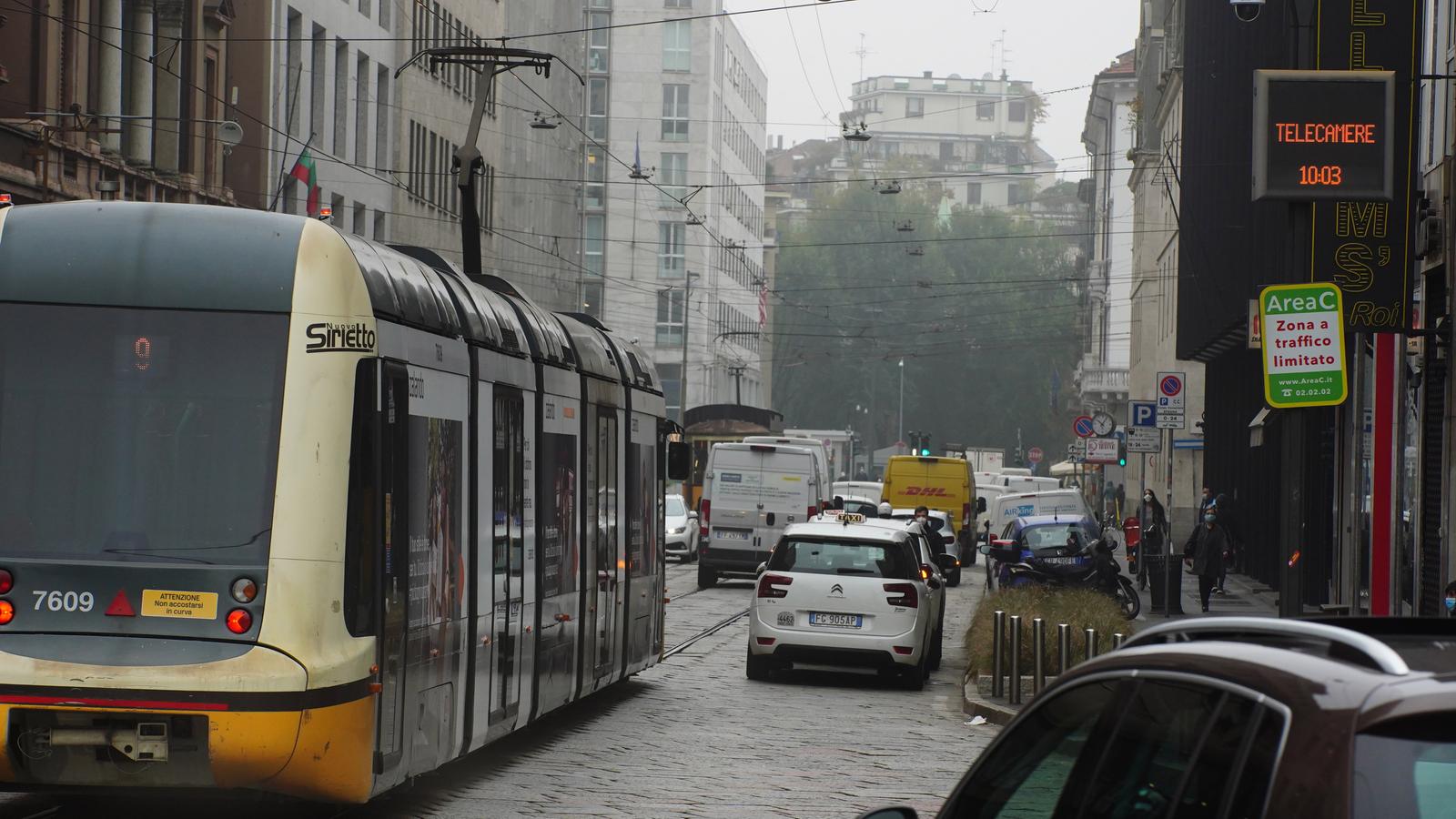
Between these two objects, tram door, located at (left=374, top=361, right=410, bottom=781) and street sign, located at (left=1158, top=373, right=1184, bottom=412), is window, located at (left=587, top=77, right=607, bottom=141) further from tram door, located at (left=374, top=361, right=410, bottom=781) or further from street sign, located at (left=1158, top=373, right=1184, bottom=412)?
tram door, located at (left=374, top=361, right=410, bottom=781)

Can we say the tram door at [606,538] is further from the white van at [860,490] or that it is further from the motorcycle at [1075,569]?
the white van at [860,490]

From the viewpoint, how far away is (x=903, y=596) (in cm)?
1909

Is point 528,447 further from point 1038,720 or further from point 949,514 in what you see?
point 949,514

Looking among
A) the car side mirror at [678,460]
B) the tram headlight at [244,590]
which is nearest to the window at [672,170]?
the car side mirror at [678,460]

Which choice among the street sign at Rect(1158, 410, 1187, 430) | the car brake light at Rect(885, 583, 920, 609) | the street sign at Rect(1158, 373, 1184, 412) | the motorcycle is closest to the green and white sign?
the car brake light at Rect(885, 583, 920, 609)

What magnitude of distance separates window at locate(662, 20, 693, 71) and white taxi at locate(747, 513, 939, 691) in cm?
8822

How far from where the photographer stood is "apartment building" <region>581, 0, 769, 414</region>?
104 metres

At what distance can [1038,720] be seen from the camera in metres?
3.78

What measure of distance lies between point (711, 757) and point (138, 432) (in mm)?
5929

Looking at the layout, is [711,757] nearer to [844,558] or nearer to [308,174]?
[844,558]

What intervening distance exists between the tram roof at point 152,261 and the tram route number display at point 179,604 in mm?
1230

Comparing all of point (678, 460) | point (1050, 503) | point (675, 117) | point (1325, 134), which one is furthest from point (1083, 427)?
point (675, 117)

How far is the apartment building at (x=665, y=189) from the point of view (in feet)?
340

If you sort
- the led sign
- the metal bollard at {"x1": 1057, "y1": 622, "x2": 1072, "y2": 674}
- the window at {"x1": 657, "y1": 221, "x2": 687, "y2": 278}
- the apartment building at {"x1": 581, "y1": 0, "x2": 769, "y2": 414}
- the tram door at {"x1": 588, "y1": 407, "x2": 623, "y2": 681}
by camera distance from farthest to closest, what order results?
the window at {"x1": 657, "y1": 221, "x2": 687, "y2": 278}, the apartment building at {"x1": 581, "y1": 0, "x2": 769, "y2": 414}, the metal bollard at {"x1": 1057, "y1": 622, "x2": 1072, "y2": 674}, the tram door at {"x1": 588, "y1": 407, "x2": 623, "y2": 681}, the led sign
